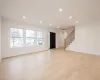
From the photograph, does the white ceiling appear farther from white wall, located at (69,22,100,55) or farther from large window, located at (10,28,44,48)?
white wall, located at (69,22,100,55)

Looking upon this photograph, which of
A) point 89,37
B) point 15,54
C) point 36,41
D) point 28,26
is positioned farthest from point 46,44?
point 89,37

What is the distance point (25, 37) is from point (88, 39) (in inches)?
212

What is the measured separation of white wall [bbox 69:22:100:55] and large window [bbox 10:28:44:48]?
12.0 feet

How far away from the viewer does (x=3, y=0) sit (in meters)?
2.91

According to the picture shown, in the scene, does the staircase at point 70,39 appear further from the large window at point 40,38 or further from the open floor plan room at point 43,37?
the large window at point 40,38

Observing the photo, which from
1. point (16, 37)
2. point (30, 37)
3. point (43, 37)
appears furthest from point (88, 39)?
point (16, 37)

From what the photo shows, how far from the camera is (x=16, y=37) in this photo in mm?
6398

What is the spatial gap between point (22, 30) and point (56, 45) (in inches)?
220

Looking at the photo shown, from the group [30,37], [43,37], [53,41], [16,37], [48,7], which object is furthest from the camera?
[53,41]

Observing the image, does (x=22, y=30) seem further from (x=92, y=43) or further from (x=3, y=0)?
(x=92, y=43)

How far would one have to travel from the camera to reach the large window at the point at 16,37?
6.04m

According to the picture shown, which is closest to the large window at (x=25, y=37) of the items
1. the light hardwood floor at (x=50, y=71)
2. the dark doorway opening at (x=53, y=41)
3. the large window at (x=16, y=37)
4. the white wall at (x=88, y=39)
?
the large window at (x=16, y=37)

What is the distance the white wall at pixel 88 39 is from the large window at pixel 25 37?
3650 mm

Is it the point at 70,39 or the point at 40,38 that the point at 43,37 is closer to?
the point at 40,38
